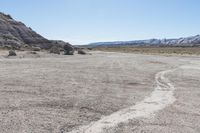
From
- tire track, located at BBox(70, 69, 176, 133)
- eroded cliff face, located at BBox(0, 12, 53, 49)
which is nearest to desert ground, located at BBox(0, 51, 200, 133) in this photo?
tire track, located at BBox(70, 69, 176, 133)

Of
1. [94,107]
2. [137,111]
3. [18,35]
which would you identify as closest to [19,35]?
[18,35]

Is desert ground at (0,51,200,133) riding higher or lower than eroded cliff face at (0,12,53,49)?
lower

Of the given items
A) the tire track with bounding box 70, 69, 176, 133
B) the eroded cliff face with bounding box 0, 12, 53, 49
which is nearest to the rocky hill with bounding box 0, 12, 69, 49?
the eroded cliff face with bounding box 0, 12, 53, 49

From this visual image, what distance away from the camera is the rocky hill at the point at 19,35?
7142 cm

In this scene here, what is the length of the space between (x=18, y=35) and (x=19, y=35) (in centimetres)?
39

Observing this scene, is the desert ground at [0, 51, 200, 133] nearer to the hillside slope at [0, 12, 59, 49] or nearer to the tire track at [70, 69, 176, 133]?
the tire track at [70, 69, 176, 133]

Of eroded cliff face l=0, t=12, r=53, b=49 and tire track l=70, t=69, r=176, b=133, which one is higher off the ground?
eroded cliff face l=0, t=12, r=53, b=49

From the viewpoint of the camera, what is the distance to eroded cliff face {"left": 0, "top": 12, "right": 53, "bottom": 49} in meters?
71.4

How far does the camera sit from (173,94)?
57.1 feet

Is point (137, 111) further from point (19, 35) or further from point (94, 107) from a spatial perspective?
point (19, 35)

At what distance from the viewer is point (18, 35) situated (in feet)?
252

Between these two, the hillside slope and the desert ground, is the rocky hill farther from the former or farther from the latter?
the desert ground

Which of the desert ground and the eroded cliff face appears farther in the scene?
the eroded cliff face

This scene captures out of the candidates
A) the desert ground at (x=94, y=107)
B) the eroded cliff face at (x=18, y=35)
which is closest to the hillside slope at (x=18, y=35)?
the eroded cliff face at (x=18, y=35)
